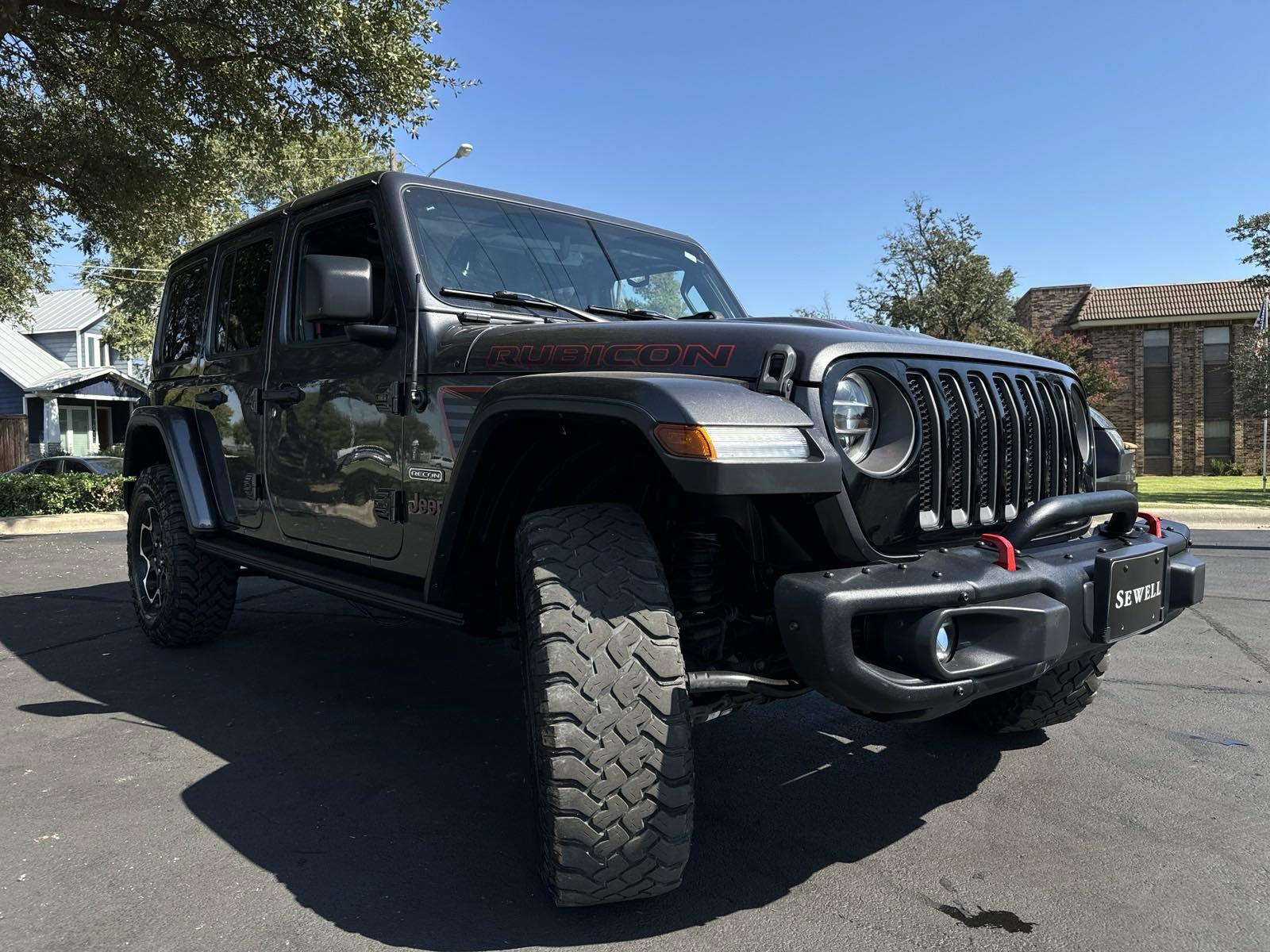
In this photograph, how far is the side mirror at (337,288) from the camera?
310 cm

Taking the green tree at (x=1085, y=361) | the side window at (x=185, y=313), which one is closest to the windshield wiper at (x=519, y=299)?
the side window at (x=185, y=313)

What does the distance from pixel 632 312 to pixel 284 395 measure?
1498 mm

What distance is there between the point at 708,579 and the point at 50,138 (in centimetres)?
1295

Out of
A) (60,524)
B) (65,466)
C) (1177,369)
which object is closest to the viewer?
(60,524)

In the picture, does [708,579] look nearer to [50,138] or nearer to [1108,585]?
[1108,585]

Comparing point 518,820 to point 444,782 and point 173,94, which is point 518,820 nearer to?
point 444,782

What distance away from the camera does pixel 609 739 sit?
221cm

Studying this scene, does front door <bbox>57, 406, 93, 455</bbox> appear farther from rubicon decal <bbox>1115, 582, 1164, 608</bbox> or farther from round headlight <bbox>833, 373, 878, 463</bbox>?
rubicon decal <bbox>1115, 582, 1164, 608</bbox>

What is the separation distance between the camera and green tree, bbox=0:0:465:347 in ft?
35.2

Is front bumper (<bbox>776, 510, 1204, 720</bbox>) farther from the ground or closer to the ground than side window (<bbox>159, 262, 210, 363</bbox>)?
closer to the ground

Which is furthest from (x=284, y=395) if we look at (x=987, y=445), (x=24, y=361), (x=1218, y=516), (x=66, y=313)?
(x=66, y=313)

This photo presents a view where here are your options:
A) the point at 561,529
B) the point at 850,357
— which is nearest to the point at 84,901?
the point at 561,529

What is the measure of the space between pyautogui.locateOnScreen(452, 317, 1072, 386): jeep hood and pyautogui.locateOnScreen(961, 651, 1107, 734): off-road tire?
1.05m

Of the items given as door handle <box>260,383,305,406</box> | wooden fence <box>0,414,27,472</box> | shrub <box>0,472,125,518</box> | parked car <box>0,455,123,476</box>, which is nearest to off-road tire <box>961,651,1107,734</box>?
door handle <box>260,383,305,406</box>
